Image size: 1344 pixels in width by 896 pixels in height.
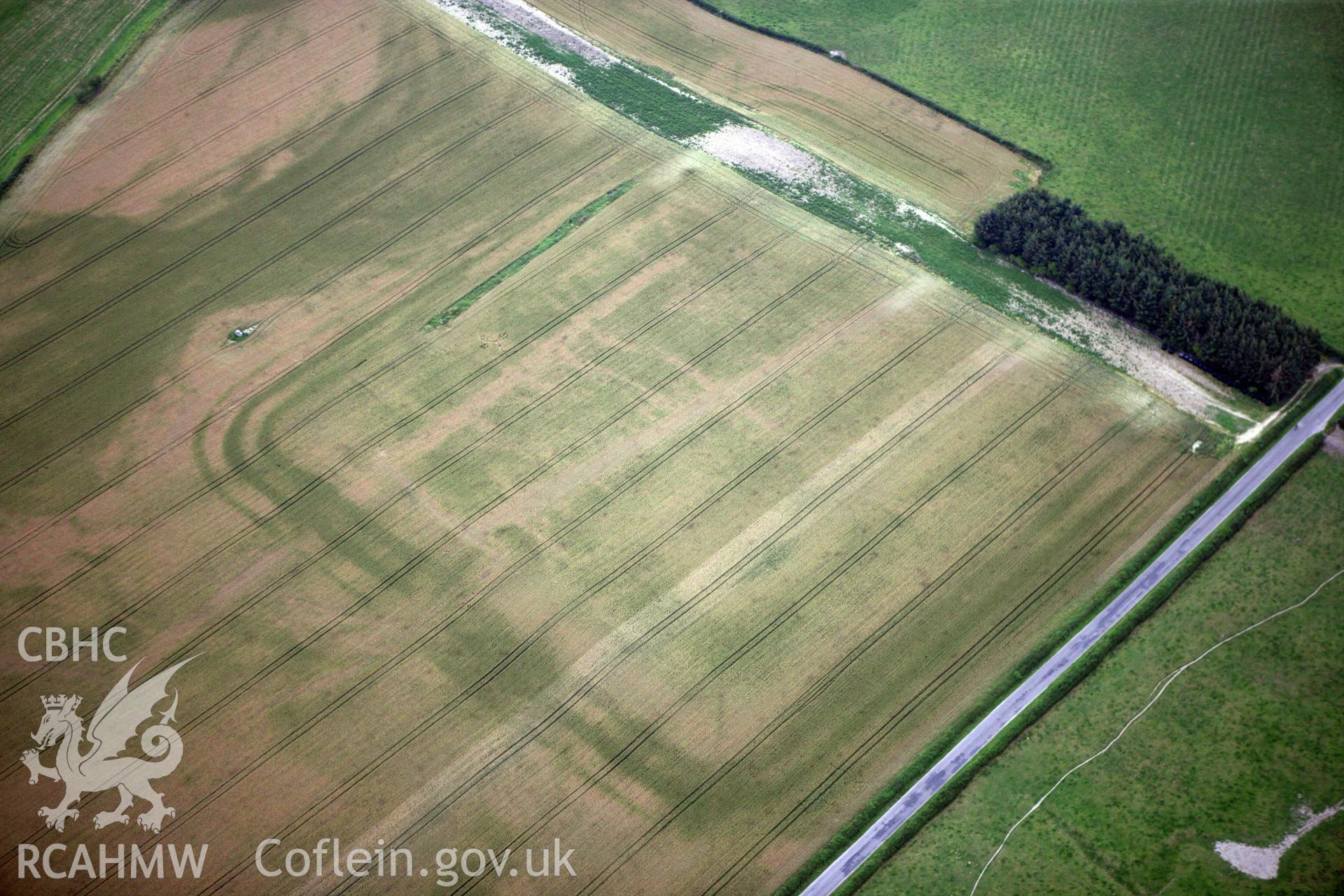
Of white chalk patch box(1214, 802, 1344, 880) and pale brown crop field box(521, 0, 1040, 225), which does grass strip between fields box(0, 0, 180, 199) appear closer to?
pale brown crop field box(521, 0, 1040, 225)

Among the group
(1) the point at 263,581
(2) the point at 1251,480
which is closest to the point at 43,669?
(1) the point at 263,581

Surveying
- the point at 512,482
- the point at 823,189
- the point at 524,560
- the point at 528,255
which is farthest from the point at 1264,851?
the point at 528,255

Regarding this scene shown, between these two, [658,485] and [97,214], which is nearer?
[658,485]

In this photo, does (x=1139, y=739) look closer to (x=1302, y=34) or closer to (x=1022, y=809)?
(x=1022, y=809)

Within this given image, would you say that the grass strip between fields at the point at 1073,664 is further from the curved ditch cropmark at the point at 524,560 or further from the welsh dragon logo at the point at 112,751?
the welsh dragon logo at the point at 112,751

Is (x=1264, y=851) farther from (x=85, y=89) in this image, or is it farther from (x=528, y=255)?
(x=85, y=89)
